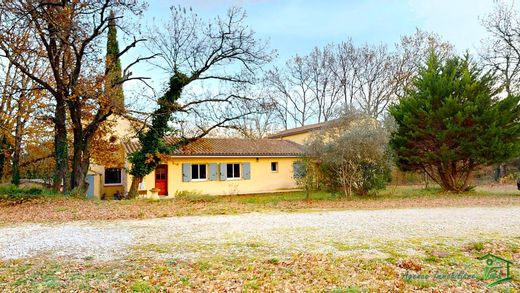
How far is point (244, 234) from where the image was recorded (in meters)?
8.26

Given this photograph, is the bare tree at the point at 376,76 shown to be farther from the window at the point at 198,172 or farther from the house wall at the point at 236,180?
the window at the point at 198,172

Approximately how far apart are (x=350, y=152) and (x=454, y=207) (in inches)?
209

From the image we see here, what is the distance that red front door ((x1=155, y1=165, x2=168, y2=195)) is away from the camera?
22109mm

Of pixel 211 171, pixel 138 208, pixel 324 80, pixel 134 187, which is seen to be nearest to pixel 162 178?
pixel 134 187

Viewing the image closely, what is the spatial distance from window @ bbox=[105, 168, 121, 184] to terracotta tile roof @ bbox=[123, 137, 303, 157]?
2117 mm

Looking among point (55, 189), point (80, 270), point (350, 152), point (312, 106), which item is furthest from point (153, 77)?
point (312, 106)

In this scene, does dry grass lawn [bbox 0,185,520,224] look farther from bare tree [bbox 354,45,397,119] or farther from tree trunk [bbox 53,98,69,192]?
bare tree [bbox 354,45,397,119]

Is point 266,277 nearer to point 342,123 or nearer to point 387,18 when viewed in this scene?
point 387,18

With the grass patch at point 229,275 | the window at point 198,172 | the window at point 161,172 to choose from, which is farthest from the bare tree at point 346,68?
the grass patch at point 229,275

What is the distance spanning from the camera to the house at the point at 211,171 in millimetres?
22125

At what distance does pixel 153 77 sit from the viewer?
59.9 feet

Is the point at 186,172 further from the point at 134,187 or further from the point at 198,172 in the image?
the point at 134,187

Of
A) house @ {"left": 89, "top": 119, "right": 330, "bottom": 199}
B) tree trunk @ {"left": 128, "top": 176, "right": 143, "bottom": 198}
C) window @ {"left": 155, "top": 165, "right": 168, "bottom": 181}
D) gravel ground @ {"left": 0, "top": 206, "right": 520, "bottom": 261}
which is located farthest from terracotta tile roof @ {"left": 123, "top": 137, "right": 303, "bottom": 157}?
gravel ground @ {"left": 0, "top": 206, "right": 520, "bottom": 261}

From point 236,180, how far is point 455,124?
515 inches
